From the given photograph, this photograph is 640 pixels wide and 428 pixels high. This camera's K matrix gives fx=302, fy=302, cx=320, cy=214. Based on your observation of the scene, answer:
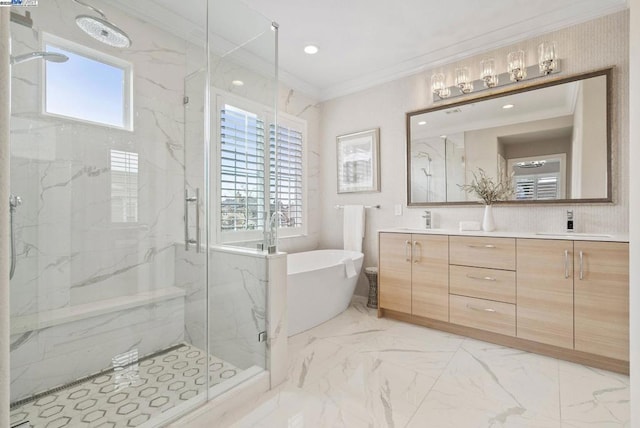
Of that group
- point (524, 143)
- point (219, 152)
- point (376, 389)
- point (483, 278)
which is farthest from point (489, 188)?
point (219, 152)

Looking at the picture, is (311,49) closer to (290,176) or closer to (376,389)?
(290,176)

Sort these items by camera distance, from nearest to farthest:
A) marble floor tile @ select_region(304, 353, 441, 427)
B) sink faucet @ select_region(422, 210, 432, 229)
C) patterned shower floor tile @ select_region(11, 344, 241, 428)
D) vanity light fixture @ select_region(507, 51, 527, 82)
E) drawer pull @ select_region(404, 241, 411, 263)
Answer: patterned shower floor tile @ select_region(11, 344, 241, 428) → marble floor tile @ select_region(304, 353, 441, 427) → vanity light fixture @ select_region(507, 51, 527, 82) → drawer pull @ select_region(404, 241, 411, 263) → sink faucet @ select_region(422, 210, 432, 229)

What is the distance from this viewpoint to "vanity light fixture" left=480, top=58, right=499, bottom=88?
2.71m

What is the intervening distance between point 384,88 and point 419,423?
316 centimetres

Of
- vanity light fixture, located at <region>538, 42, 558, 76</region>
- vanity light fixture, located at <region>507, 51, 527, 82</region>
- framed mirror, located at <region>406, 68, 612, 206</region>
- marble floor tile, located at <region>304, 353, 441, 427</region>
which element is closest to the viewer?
marble floor tile, located at <region>304, 353, 441, 427</region>

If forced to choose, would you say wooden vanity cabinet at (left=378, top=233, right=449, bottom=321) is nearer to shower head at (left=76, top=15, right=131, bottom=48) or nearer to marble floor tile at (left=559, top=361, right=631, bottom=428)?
marble floor tile at (left=559, top=361, right=631, bottom=428)

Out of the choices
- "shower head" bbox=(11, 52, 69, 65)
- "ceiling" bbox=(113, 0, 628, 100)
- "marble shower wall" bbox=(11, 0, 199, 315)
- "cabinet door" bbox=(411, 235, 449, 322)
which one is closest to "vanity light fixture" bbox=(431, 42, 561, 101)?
"ceiling" bbox=(113, 0, 628, 100)

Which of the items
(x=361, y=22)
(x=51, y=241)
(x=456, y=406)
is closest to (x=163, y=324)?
(x=51, y=241)

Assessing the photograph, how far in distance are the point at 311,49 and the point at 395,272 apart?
7.65 ft

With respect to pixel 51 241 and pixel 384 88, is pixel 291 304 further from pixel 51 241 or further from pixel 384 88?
pixel 384 88

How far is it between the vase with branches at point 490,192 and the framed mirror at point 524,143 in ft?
0.14

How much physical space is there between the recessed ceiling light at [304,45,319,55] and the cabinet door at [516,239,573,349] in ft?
8.18

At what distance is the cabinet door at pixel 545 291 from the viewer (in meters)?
2.11

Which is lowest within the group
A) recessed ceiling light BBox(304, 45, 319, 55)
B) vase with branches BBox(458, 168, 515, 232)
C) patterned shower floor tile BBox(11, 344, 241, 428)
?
patterned shower floor tile BBox(11, 344, 241, 428)
